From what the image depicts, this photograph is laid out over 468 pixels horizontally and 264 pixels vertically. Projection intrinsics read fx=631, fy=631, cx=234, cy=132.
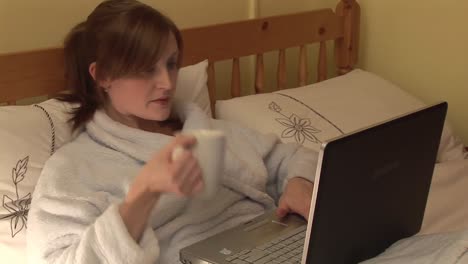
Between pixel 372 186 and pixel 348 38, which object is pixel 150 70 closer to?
pixel 372 186

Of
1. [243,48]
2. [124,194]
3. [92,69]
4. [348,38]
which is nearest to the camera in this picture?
[124,194]

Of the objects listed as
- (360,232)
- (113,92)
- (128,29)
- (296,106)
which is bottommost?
(296,106)

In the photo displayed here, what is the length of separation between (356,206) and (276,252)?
203 mm

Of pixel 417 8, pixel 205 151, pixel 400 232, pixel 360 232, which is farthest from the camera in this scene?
pixel 417 8

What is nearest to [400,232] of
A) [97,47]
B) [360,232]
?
[360,232]

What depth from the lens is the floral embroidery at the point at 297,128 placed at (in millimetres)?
1731

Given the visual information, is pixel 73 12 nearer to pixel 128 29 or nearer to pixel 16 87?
pixel 16 87

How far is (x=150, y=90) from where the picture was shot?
4.14 ft

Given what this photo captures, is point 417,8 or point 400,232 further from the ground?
point 417,8

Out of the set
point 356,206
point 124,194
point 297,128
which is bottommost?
point 297,128

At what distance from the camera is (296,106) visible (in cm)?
182

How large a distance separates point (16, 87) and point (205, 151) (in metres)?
0.69

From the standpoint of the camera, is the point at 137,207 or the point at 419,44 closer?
the point at 137,207

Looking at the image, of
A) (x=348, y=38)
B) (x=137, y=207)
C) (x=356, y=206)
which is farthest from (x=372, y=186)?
(x=348, y=38)
